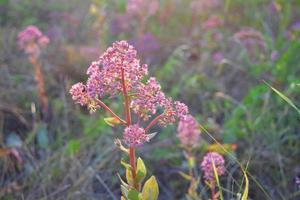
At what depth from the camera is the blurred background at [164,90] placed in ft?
7.93

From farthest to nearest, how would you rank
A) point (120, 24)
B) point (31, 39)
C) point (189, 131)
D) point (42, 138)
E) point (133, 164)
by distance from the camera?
point (120, 24), point (31, 39), point (42, 138), point (189, 131), point (133, 164)

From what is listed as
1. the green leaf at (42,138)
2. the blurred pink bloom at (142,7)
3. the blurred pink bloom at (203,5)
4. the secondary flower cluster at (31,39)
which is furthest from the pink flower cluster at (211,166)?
the blurred pink bloom at (203,5)

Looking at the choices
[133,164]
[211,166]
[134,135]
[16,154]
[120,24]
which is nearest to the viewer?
[134,135]

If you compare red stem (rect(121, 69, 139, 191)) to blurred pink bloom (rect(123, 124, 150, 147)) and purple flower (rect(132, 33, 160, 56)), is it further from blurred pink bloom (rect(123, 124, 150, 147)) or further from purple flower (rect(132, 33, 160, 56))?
purple flower (rect(132, 33, 160, 56))

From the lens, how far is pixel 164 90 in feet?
10.7

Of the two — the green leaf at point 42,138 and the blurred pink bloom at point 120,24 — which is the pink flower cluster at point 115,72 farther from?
the blurred pink bloom at point 120,24

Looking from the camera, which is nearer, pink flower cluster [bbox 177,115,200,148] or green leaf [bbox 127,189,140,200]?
green leaf [bbox 127,189,140,200]

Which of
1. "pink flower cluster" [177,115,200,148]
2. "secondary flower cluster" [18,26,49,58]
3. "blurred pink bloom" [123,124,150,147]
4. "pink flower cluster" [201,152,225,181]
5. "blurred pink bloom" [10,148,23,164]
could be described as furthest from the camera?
"secondary flower cluster" [18,26,49,58]

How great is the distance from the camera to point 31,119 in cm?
297

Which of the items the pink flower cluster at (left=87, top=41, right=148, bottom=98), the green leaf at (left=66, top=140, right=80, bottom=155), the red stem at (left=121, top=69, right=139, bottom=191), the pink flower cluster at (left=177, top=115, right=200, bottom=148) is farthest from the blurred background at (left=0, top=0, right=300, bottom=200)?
the pink flower cluster at (left=87, top=41, right=148, bottom=98)

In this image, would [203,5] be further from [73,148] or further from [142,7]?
[73,148]

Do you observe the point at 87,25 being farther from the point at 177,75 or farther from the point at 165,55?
the point at 177,75

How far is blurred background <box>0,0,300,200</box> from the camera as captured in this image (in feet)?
7.93

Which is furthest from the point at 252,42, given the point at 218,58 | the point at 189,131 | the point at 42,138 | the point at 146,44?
the point at 42,138
